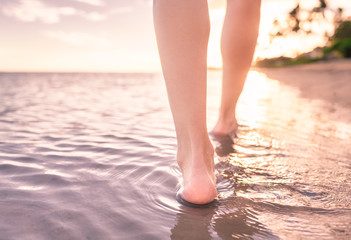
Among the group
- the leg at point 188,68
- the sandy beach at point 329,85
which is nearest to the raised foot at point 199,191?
the leg at point 188,68

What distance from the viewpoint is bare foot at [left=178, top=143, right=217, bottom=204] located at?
101 cm

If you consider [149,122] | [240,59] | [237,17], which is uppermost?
[237,17]

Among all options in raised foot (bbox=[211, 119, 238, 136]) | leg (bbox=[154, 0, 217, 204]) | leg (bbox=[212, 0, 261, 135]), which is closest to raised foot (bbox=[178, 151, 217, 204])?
leg (bbox=[154, 0, 217, 204])

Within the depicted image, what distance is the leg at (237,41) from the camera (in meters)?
1.57

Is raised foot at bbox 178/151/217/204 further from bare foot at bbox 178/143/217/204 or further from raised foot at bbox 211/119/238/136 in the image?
raised foot at bbox 211/119/238/136

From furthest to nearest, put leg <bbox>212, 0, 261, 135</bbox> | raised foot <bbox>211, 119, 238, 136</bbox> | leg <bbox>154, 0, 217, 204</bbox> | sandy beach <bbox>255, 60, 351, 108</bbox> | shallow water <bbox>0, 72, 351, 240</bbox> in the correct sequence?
sandy beach <bbox>255, 60, 351, 108</bbox> < raised foot <bbox>211, 119, 238, 136</bbox> < leg <bbox>212, 0, 261, 135</bbox> < leg <bbox>154, 0, 217, 204</bbox> < shallow water <bbox>0, 72, 351, 240</bbox>

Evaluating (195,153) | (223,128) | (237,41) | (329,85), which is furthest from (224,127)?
(329,85)

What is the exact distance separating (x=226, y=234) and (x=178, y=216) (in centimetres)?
18

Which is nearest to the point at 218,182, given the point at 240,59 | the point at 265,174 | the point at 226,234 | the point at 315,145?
the point at 265,174

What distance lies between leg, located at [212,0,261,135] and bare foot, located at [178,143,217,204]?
716mm

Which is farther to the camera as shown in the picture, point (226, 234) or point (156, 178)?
point (156, 178)

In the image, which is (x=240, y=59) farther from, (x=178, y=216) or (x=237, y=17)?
(x=178, y=216)

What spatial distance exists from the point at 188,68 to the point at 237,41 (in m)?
0.73

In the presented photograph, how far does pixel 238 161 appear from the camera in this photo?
1471 mm
